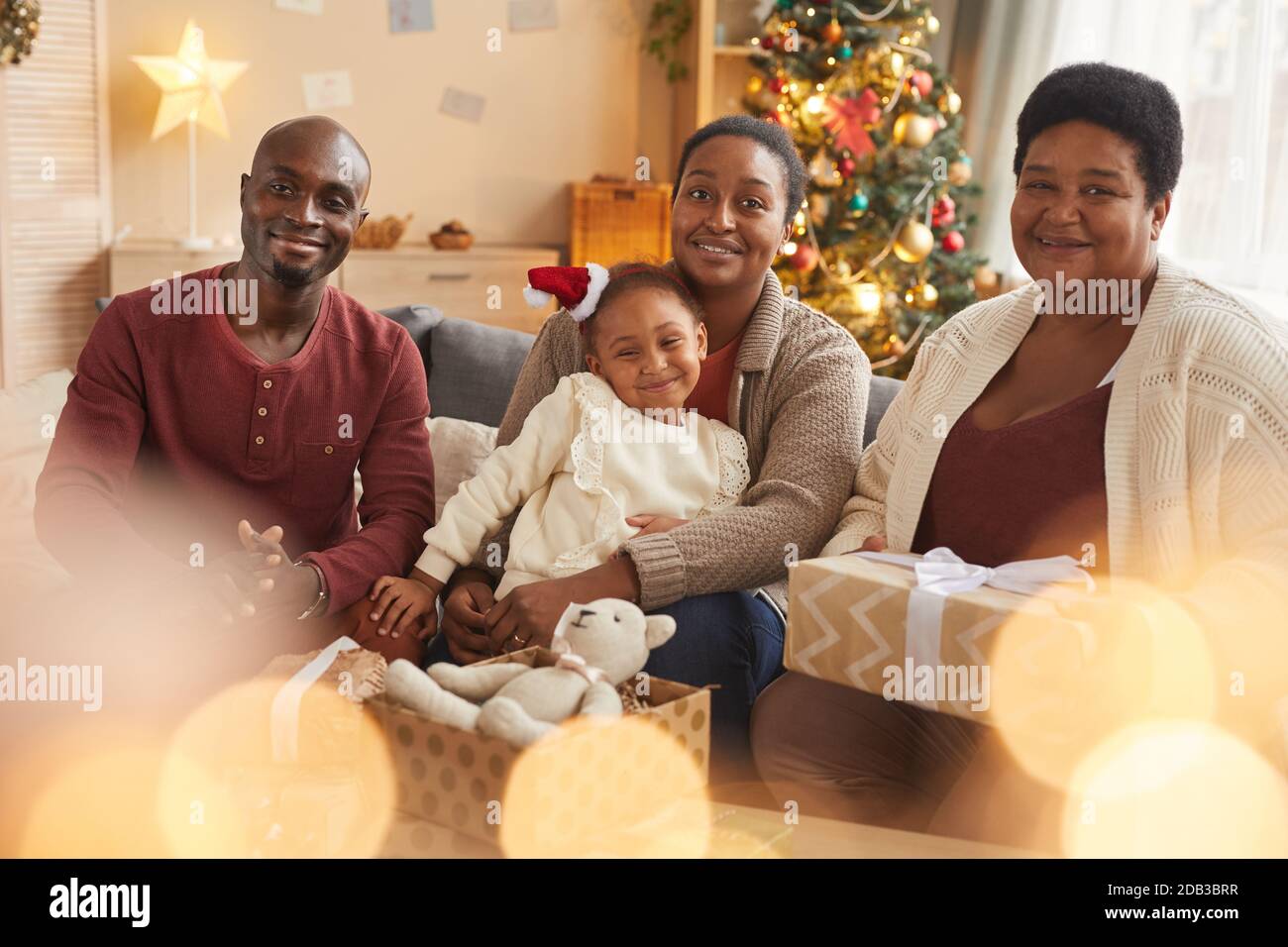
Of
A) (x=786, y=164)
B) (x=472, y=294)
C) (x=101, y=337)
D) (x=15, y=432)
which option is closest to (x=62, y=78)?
(x=472, y=294)

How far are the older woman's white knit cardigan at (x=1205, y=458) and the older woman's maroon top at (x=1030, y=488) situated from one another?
3 cm

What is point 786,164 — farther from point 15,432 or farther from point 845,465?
point 15,432

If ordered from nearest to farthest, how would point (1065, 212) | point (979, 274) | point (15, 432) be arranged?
1. point (1065, 212)
2. point (15, 432)
3. point (979, 274)

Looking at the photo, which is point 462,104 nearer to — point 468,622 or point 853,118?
point 853,118

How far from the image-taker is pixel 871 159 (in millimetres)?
4289

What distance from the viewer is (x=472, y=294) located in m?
4.69

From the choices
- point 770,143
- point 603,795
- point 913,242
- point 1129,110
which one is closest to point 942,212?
point 913,242

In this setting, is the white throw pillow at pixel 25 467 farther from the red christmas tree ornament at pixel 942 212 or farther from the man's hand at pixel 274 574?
the red christmas tree ornament at pixel 942 212

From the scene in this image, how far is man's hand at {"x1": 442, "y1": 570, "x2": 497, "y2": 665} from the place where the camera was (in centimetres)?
177

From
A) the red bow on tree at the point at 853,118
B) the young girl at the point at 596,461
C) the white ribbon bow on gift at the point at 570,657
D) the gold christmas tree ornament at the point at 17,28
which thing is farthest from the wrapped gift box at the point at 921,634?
the gold christmas tree ornament at the point at 17,28

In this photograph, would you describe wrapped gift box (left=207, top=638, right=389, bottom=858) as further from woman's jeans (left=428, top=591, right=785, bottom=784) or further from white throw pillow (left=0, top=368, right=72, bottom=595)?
white throw pillow (left=0, top=368, right=72, bottom=595)

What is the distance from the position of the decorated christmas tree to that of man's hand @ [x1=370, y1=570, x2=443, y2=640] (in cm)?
275
